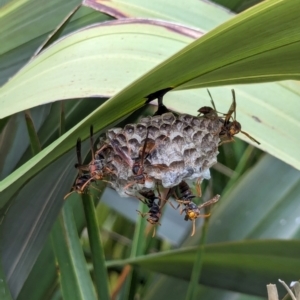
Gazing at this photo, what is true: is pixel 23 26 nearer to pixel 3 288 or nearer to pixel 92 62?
pixel 92 62

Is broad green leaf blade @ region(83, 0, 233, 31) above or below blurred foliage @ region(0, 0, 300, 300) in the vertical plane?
above

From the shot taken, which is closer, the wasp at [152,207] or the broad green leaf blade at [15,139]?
the wasp at [152,207]

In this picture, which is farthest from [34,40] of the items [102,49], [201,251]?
[201,251]

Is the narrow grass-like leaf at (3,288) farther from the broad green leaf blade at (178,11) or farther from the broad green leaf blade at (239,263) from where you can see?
the broad green leaf blade at (178,11)

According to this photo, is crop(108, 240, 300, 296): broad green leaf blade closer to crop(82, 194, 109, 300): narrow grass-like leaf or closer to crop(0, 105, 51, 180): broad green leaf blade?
crop(82, 194, 109, 300): narrow grass-like leaf

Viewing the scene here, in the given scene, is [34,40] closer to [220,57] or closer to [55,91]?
[55,91]

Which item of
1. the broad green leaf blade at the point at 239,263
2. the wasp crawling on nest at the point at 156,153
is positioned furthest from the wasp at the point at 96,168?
the broad green leaf blade at the point at 239,263

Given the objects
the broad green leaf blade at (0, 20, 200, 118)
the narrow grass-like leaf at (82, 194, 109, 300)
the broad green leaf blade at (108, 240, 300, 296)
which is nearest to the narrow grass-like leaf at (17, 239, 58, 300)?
the narrow grass-like leaf at (82, 194, 109, 300)
